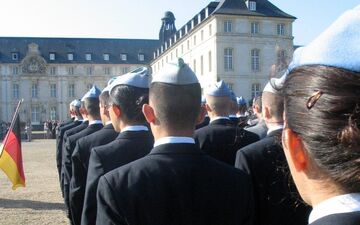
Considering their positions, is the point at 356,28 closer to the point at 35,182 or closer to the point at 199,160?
the point at 199,160

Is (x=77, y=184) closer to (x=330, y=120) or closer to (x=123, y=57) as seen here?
(x=330, y=120)

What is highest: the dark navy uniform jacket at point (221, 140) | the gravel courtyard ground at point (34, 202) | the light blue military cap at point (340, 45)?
the light blue military cap at point (340, 45)

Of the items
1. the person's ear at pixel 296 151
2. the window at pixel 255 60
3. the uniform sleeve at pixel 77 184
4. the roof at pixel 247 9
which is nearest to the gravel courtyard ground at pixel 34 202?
the uniform sleeve at pixel 77 184

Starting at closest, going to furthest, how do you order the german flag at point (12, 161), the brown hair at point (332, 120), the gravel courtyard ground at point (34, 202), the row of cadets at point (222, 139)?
the brown hair at point (332, 120) < the row of cadets at point (222, 139) < the gravel courtyard ground at point (34, 202) < the german flag at point (12, 161)

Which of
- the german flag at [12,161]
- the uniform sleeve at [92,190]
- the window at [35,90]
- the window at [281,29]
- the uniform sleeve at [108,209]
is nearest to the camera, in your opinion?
the uniform sleeve at [108,209]

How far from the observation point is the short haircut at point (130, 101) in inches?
139

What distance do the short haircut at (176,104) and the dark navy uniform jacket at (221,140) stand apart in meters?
2.49

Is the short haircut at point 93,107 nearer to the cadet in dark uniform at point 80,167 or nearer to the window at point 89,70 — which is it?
the cadet in dark uniform at point 80,167

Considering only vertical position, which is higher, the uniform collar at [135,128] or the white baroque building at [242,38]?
the white baroque building at [242,38]

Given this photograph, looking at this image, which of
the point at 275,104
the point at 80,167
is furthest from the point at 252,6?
the point at 275,104

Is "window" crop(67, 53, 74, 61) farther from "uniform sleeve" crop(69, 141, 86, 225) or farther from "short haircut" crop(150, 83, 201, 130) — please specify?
"short haircut" crop(150, 83, 201, 130)

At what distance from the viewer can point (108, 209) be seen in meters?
2.37

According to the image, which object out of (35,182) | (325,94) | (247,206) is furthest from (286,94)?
(35,182)

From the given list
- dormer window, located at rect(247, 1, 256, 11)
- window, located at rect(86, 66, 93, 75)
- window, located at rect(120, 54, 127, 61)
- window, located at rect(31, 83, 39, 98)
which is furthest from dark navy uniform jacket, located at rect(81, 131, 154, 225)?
window, located at rect(120, 54, 127, 61)
